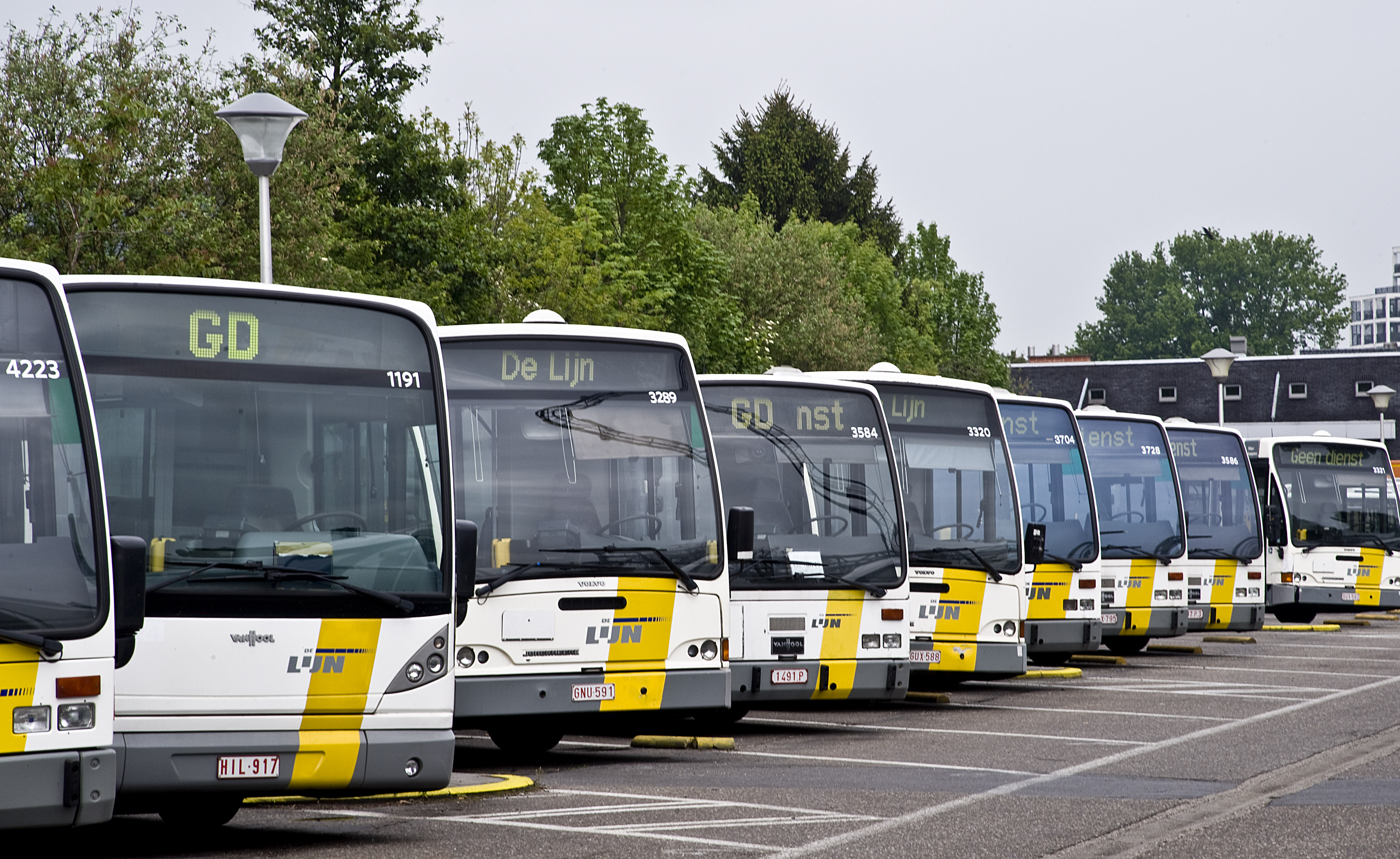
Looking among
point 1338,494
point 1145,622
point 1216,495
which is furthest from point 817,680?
point 1338,494

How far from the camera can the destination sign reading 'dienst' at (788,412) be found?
14414mm

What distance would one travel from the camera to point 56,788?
23.3 feet

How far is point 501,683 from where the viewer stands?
37.3ft

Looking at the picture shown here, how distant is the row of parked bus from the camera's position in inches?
290

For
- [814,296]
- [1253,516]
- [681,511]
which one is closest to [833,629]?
[681,511]

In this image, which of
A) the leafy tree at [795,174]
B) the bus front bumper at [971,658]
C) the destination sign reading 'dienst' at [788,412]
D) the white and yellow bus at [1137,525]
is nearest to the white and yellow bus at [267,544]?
the destination sign reading 'dienst' at [788,412]

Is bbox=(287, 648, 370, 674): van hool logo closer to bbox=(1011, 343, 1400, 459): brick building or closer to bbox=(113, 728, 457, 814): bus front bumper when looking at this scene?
bbox=(113, 728, 457, 814): bus front bumper

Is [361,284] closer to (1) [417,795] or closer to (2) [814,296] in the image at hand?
(1) [417,795]

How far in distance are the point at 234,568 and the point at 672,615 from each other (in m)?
3.90

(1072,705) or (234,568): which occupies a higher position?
(234,568)

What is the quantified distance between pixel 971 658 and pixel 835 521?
2.35m

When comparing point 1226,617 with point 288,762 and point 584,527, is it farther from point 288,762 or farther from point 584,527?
point 288,762

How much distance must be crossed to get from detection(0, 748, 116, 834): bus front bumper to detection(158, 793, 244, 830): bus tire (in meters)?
1.73

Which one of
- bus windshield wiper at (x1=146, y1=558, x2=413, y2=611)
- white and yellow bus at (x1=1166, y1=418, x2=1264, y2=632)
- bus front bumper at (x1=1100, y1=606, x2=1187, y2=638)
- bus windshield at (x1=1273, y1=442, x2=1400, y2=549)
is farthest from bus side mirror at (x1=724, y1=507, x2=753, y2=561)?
bus windshield at (x1=1273, y1=442, x2=1400, y2=549)
